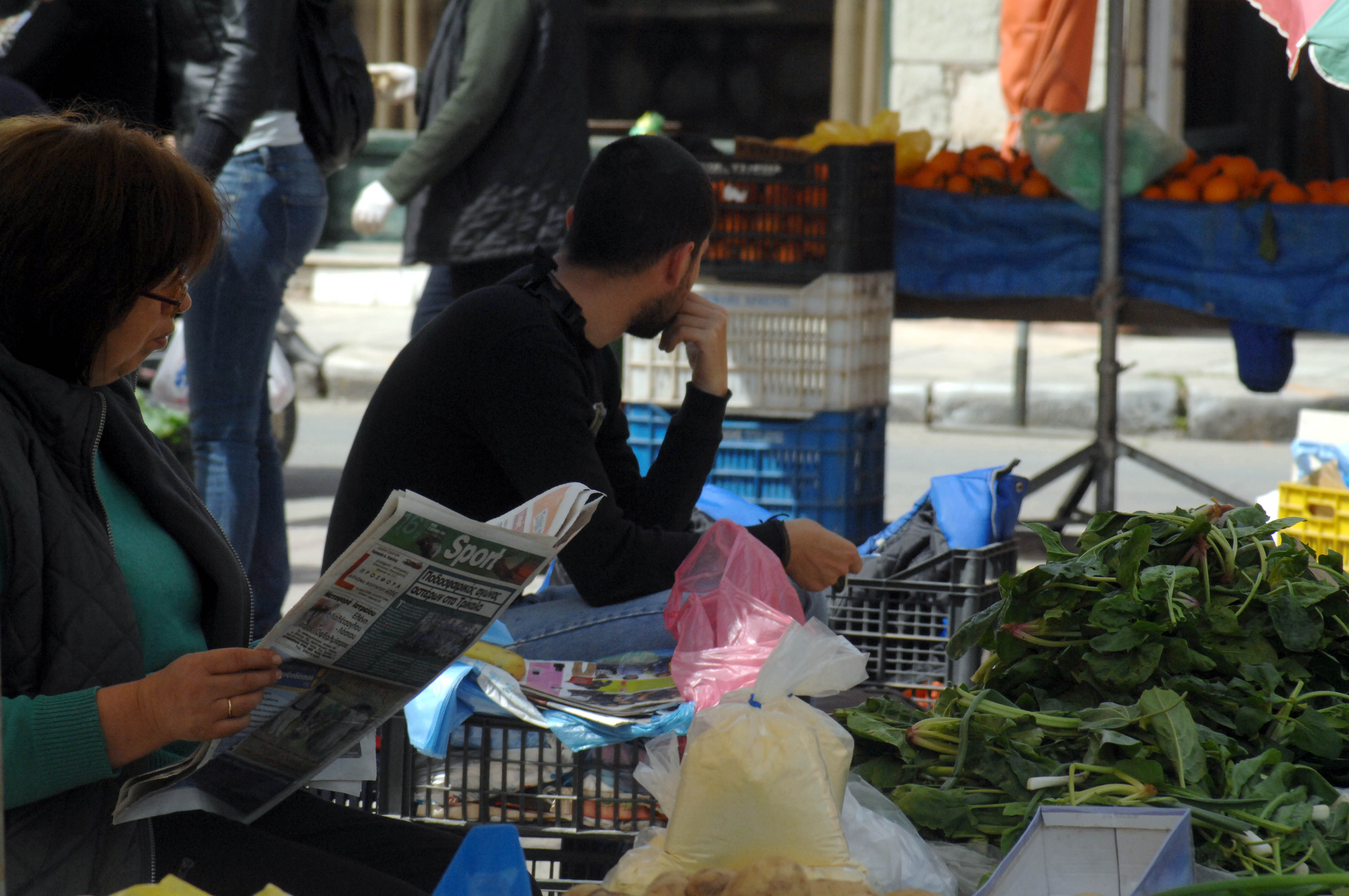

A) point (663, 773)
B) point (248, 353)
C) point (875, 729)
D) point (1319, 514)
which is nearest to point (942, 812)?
point (875, 729)

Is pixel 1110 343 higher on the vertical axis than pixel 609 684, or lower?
higher

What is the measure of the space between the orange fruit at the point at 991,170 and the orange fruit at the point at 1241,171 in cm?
72

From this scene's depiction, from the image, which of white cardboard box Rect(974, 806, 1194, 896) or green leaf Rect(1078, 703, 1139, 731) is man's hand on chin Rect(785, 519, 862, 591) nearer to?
green leaf Rect(1078, 703, 1139, 731)

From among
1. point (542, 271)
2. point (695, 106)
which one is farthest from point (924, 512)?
point (695, 106)

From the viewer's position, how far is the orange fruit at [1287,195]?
16.4 feet

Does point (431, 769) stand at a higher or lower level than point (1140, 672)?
lower

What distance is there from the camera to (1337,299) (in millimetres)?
4867

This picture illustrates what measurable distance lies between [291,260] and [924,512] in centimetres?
177

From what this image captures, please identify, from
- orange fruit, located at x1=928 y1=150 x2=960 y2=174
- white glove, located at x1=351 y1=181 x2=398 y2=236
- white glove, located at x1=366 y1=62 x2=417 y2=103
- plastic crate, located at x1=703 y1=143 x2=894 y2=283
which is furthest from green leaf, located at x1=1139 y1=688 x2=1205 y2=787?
white glove, located at x1=366 y1=62 x2=417 y2=103

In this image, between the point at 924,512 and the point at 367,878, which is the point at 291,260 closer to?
the point at 924,512

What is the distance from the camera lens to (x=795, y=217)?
4.74 meters

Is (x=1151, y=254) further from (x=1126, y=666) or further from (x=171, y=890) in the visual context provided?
(x=171, y=890)

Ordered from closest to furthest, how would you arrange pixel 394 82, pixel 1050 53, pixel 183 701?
pixel 183 701
pixel 1050 53
pixel 394 82

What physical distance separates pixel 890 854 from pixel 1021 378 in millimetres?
6282
